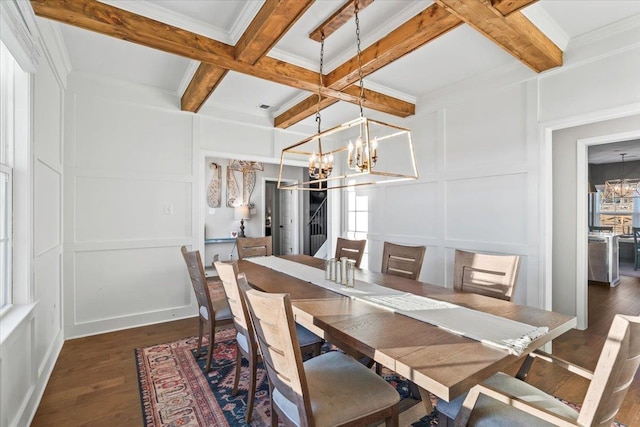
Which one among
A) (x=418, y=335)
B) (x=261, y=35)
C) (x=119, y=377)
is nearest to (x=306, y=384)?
(x=418, y=335)

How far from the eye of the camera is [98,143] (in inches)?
130

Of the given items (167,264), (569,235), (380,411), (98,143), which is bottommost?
(380,411)

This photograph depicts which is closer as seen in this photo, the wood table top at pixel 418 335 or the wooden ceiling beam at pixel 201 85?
the wood table top at pixel 418 335

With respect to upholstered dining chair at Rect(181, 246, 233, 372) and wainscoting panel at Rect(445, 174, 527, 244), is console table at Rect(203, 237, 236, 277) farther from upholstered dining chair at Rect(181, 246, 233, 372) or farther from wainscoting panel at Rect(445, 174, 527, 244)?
wainscoting panel at Rect(445, 174, 527, 244)

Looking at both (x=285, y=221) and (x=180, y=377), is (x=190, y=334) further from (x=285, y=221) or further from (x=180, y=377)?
(x=285, y=221)

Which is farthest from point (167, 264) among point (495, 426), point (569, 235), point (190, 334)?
point (569, 235)

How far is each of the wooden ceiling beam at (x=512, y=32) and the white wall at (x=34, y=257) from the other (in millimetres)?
2383

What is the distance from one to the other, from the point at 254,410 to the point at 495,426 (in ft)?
4.71

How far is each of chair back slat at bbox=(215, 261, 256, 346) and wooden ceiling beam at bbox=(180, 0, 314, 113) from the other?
1.54 meters

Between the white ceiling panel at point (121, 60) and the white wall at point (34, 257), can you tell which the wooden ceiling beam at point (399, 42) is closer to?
the white ceiling panel at point (121, 60)

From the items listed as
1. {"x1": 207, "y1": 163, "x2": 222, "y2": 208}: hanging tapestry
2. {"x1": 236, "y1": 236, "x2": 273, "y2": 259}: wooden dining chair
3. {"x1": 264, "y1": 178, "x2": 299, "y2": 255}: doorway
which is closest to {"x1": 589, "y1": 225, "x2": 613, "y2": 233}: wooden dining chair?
{"x1": 264, "y1": 178, "x2": 299, "y2": 255}: doorway

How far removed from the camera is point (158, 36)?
219 centimetres

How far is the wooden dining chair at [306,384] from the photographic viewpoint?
1.15 m

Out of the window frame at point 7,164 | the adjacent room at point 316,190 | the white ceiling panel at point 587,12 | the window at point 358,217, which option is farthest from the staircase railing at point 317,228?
the window frame at point 7,164
